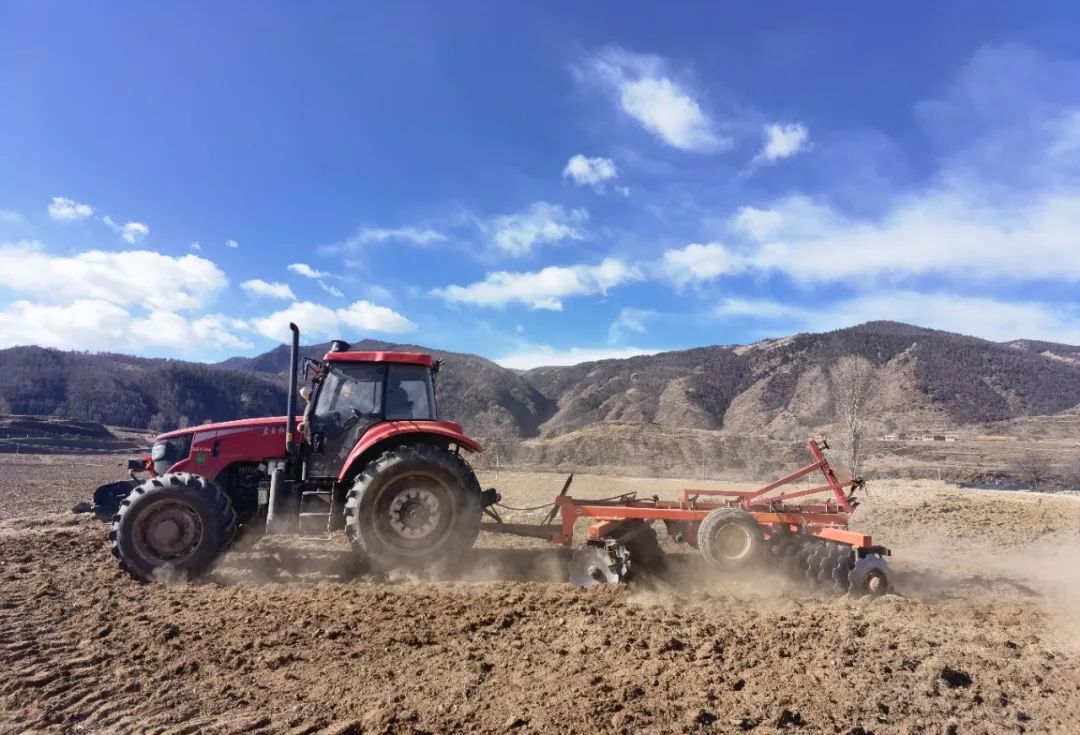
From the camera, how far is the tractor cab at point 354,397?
6.88 m

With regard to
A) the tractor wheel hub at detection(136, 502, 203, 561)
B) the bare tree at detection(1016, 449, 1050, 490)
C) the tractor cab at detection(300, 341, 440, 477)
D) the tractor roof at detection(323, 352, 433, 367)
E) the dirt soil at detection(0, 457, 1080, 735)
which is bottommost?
the bare tree at detection(1016, 449, 1050, 490)

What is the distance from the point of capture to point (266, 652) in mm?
4137

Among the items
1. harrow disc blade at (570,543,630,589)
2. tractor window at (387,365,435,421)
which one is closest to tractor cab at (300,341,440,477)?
tractor window at (387,365,435,421)

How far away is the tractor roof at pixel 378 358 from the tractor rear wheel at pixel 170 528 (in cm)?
174

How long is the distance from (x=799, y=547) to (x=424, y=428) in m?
4.05

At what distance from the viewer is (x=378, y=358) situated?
23.2 feet

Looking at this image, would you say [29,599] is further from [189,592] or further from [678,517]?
[678,517]

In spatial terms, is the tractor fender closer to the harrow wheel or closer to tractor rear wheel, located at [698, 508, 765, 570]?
tractor rear wheel, located at [698, 508, 765, 570]

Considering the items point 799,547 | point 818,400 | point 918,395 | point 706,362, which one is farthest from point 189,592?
point 706,362

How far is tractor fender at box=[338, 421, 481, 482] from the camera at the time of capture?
253 inches

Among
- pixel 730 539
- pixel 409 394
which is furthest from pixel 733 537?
pixel 409 394

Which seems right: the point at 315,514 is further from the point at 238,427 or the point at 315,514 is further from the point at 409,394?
the point at 409,394

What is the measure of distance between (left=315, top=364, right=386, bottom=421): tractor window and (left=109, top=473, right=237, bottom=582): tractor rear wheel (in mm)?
1413

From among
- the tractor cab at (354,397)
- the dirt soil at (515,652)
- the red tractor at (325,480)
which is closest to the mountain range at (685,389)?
the tractor cab at (354,397)
